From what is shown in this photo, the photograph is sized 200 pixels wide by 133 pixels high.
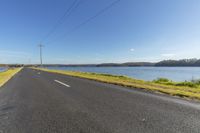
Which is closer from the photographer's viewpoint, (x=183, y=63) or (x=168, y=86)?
(x=168, y=86)

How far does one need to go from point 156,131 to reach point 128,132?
63cm

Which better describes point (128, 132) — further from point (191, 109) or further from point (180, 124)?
point (191, 109)

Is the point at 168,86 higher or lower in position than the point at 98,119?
lower

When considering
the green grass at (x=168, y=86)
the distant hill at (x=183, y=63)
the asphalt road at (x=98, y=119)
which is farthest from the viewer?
the distant hill at (x=183, y=63)

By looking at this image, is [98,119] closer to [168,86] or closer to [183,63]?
[168,86]

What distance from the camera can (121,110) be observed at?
15.5 feet

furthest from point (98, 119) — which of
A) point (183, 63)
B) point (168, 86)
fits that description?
point (183, 63)

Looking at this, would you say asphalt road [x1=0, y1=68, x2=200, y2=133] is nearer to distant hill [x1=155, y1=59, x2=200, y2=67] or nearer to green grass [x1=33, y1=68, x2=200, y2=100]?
green grass [x1=33, y1=68, x2=200, y2=100]

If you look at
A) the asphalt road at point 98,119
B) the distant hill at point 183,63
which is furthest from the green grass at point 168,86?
the distant hill at point 183,63

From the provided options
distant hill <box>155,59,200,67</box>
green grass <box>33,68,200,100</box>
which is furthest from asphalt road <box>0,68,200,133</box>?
distant hill <box>155,59,200,67</box>

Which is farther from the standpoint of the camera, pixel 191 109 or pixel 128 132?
pixel 191 109

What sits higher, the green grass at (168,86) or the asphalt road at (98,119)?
the asphalt road at (98,119)

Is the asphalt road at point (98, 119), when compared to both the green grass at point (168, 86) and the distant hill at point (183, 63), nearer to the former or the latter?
the green grass at point (168, 86)

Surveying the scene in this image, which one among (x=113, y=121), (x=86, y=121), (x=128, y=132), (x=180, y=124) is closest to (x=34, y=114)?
(x=86, y=121)
